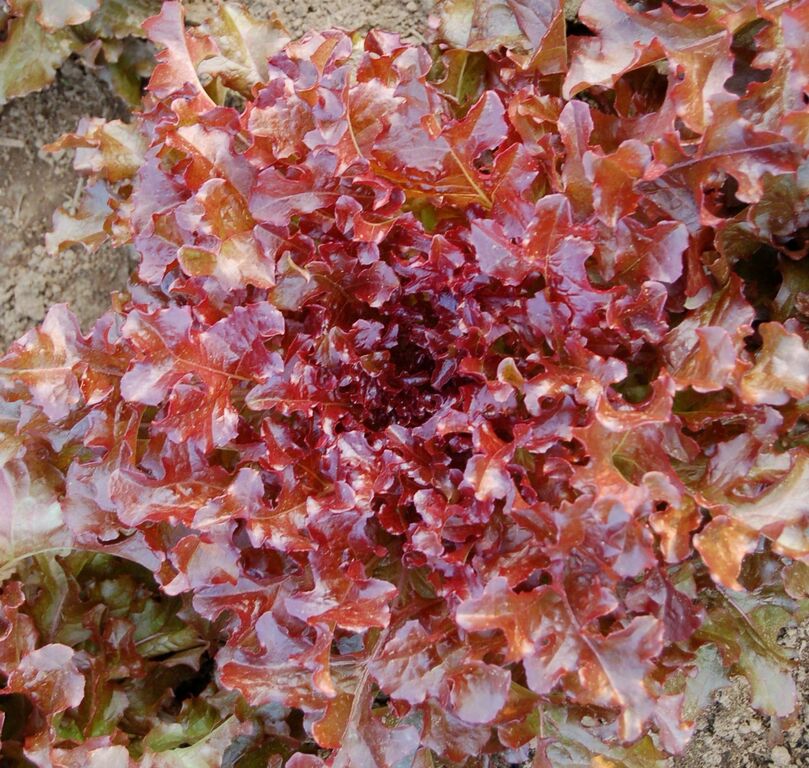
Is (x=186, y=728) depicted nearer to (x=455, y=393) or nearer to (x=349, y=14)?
(x=455, y=393)

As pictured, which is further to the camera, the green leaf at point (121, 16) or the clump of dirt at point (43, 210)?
the clump of dirt at point (43, 210)

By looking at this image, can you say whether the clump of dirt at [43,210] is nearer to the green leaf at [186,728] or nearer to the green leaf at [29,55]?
the green leaf at [29,55]

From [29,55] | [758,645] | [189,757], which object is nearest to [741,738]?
[758,645]

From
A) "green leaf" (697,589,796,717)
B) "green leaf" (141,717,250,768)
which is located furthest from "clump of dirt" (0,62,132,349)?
"green leaf" (697,589,796,717)

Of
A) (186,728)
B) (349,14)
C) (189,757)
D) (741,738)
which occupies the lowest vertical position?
(741,738)

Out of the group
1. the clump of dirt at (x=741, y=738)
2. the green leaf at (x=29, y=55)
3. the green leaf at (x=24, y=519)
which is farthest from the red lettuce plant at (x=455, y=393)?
the green leaf at (x=29, y=55)

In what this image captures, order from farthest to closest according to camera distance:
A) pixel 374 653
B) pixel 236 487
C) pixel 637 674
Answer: pixel 374 653 → pixel 236 487 → pixel 637 674

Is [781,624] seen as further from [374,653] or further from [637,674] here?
[374,653]

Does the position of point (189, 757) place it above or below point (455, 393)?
below

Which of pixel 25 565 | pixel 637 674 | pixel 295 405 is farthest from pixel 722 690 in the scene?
pixel 25 565
